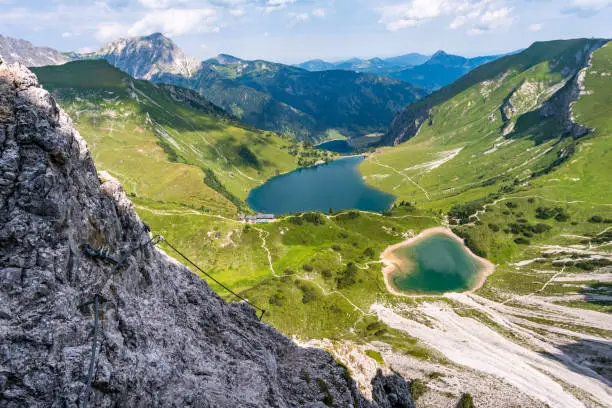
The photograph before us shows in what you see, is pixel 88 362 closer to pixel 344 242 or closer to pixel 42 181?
pixel 42 181

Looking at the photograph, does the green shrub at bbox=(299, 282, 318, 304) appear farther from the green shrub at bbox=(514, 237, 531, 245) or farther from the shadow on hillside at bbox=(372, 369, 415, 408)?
the green shrub at bbox=(514, 237, 531, 245)

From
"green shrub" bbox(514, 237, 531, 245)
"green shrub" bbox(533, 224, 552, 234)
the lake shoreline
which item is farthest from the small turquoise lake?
"green shrub" bbox(533, 224, 552, 234)

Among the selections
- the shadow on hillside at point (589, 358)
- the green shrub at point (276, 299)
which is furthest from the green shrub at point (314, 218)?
the shadow on hillside at point (589, 358)

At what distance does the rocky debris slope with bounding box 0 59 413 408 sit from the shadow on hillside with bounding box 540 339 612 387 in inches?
3821

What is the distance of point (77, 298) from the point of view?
21984 millimetres

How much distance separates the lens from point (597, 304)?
396 ft

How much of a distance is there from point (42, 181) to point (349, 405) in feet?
139

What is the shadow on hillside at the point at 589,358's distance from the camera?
89312 millimetres

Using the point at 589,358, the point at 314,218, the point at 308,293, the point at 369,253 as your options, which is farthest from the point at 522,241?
the point at 308,293

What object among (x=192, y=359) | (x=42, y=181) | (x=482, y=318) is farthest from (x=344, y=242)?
(x=42, y=181)

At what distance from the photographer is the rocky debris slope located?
18.8m

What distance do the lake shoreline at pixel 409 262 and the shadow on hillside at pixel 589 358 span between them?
147 feet

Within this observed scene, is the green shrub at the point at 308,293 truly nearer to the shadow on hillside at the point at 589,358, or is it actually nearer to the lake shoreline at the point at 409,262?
the lake shoreline at the point at 409,262

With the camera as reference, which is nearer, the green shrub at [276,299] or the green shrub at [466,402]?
the green shrub at [466,402]
